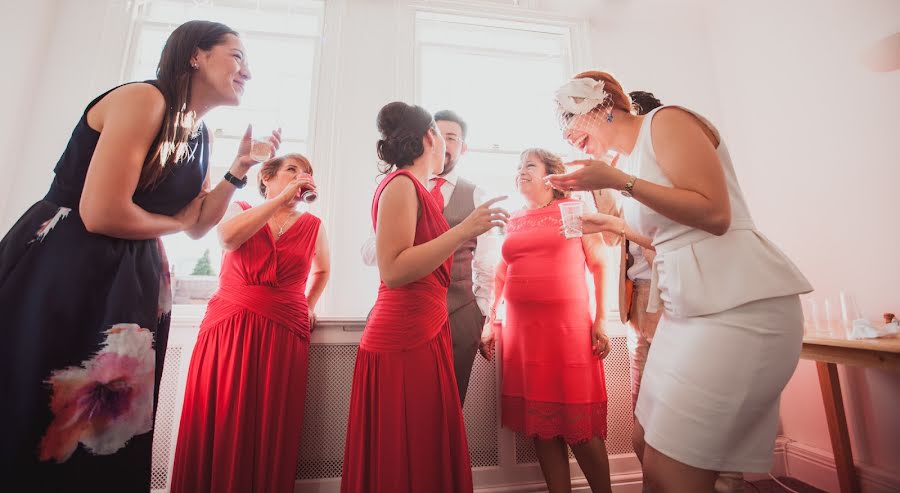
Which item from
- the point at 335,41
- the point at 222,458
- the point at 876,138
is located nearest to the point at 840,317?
the point at 876,138

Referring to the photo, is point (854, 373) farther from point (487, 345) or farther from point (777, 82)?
point (487, 345)

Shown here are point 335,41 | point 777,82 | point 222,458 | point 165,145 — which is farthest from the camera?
point 335,41

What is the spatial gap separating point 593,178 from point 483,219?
0.32 meters

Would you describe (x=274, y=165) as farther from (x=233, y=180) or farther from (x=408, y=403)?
(x=408, y=403)

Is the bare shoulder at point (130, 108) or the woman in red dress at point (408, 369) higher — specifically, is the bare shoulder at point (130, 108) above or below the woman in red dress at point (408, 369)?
above

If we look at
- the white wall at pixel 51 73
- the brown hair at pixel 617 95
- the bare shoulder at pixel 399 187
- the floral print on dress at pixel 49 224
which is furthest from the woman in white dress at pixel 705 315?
the white wall at pixel 51 73

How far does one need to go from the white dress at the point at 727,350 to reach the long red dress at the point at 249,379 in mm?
1361

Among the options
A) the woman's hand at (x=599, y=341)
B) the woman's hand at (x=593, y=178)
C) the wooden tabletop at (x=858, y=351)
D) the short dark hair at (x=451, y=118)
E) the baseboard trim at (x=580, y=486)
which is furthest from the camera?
the short dark hair at (x=451, y=118)

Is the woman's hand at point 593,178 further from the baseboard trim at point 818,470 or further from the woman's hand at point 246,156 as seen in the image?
the baseboard trim at point 818,470

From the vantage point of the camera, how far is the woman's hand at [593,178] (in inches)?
38.1

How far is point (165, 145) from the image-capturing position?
92 centimetres

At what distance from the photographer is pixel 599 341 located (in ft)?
5.53

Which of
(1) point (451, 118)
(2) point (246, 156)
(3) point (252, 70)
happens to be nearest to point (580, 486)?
(1) point (451, 118)

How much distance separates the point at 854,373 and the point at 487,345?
1925 mm
